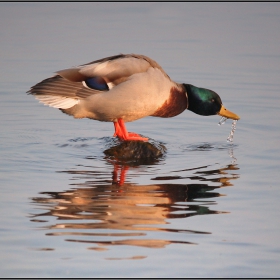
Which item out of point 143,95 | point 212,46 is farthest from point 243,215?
point 212,46

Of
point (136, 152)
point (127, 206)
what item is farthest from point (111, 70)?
point (127, 206)

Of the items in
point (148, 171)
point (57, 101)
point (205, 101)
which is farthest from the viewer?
point (205, 101)

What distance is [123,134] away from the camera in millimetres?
9781

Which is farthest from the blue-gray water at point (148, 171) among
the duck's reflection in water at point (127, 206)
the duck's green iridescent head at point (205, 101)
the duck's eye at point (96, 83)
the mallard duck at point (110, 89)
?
the duck's eye at point (96, 83)

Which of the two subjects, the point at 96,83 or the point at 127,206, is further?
the point at 96,83

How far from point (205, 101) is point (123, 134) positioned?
3.67 feet

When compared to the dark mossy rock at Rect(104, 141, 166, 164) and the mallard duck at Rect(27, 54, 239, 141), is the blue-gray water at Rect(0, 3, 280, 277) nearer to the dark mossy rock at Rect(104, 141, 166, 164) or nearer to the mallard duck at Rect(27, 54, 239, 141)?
the dark mossy rock at Rect(104, 141, 166, 164)

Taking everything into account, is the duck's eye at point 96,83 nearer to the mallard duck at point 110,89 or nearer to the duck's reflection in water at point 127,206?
the mallard duck at point 110,89

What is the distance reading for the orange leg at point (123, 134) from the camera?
9.72m

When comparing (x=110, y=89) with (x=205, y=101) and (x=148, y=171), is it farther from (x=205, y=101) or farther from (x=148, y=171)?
(x=205, y=101)

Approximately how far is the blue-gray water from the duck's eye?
27.2 inches

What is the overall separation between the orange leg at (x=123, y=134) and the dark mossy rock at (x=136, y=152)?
0.42 feet

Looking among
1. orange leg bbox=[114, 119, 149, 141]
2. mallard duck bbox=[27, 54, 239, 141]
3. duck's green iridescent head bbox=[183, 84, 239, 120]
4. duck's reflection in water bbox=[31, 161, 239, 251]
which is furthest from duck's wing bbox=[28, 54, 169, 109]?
duck's reflection in water bbox=[31, 161, 239, 251]

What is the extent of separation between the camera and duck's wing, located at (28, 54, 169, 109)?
30.3ft
